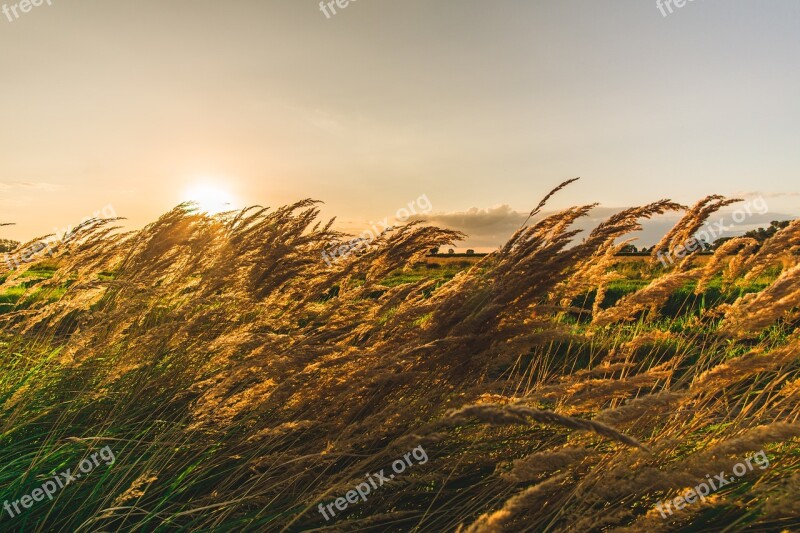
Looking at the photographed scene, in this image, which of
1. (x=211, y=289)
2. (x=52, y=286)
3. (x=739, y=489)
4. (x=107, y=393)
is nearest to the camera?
(x=739, y=489)

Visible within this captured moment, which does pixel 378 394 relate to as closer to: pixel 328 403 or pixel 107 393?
pixel 328 403

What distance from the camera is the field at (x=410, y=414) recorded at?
5.63 feet

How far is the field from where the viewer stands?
1.72 metres

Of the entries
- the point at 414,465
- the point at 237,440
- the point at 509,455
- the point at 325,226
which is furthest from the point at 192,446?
A: the point at 325,226

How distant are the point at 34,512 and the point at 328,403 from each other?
1264 millimetres

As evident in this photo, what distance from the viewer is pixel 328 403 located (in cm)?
247

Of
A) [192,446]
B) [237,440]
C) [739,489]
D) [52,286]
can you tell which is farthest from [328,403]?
[52,286]

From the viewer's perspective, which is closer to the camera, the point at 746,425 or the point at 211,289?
the point at 746,425

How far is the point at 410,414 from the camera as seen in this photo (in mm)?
2240

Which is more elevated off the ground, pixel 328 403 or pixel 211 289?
→ pixel 211 289

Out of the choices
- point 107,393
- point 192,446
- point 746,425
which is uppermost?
point 107,393

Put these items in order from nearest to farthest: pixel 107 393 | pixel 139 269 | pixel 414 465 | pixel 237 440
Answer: pixel 414 465, pixel 237 440, pixel 107 393, pixel 139 269

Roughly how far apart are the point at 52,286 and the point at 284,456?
2.81 m

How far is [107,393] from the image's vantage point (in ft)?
9.45
